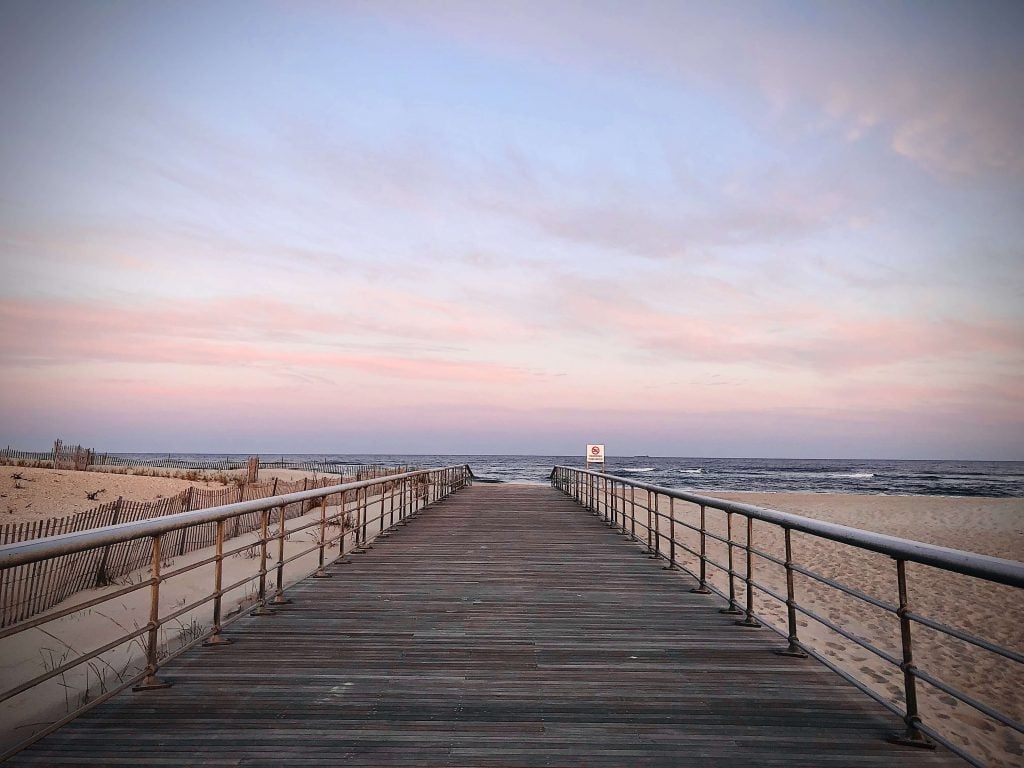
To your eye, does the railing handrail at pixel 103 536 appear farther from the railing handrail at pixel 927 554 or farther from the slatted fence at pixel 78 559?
the railing handrail at pixel 927 554

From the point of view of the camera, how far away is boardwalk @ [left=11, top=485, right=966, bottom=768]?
2.81m

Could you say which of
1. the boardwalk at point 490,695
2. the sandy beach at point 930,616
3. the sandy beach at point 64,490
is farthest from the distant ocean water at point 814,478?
the boardwalk at point 490,695

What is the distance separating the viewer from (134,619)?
8047mm

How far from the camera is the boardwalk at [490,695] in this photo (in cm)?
281

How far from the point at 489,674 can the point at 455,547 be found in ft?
17.6

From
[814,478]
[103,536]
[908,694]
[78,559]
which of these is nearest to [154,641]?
[103,536]

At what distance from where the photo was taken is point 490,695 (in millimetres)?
3479

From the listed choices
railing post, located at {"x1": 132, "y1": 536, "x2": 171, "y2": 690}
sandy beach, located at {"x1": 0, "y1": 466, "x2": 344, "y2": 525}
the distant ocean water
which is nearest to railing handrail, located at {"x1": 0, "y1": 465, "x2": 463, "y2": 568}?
railing post, located at {"x1": 132, "y1": 536, "x2": 171, "y2": 690}

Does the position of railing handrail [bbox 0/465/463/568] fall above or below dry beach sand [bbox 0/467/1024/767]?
above

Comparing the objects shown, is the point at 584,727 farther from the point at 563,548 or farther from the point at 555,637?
the point at 563,548

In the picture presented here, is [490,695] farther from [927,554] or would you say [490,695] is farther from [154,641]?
[927,554]

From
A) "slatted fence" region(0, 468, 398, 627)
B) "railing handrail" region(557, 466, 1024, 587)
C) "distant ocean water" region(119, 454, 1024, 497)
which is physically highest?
"railing handrail" region(557, 466, 1024, 587)

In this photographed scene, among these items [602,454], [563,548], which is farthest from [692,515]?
[563,548]

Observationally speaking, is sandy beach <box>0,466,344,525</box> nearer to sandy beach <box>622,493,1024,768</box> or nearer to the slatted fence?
the slatted fence
